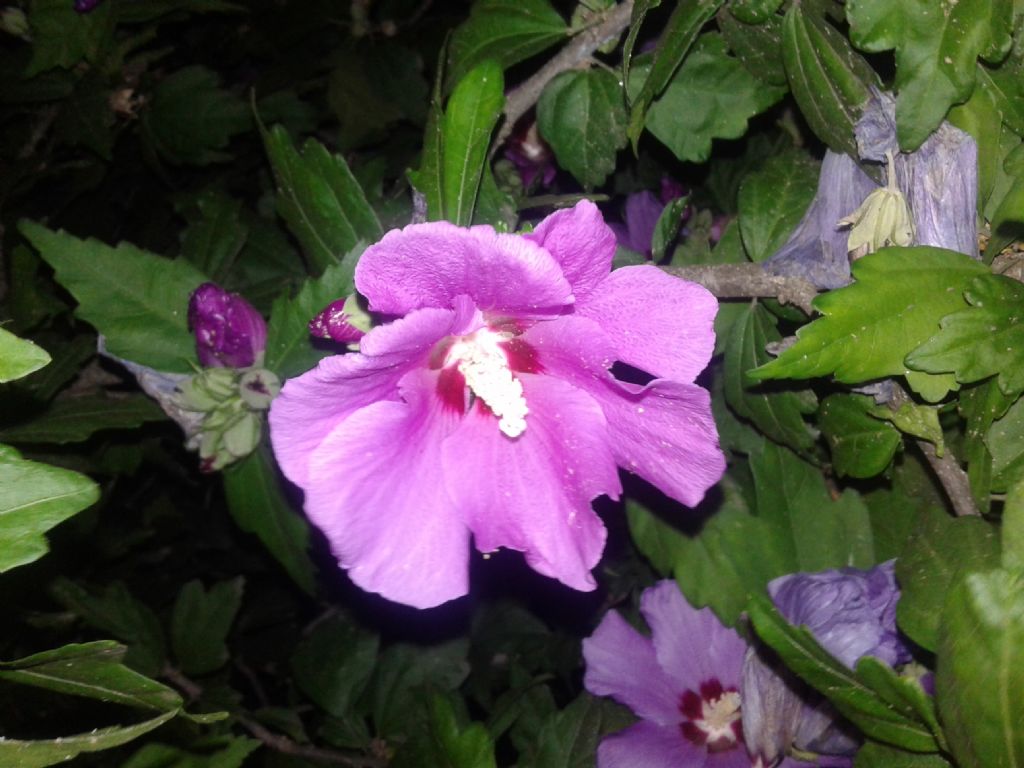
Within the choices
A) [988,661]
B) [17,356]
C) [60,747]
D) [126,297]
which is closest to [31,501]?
[17,356]

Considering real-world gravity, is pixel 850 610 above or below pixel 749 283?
below

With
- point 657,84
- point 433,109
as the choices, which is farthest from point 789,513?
point 433,109

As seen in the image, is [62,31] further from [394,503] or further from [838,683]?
[838,683]

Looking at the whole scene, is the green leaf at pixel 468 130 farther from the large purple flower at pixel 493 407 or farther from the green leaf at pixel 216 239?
the green leaf at pixel 216 239

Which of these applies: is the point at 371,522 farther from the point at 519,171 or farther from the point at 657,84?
the point at 519,171

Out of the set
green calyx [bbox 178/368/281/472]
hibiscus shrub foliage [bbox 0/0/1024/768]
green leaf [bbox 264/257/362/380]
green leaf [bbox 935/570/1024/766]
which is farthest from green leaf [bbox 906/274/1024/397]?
green calyx [bbox 178/368/281/472]

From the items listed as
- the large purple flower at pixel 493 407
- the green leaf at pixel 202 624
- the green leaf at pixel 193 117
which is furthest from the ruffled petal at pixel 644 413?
the green leaf at pixel 193 117
